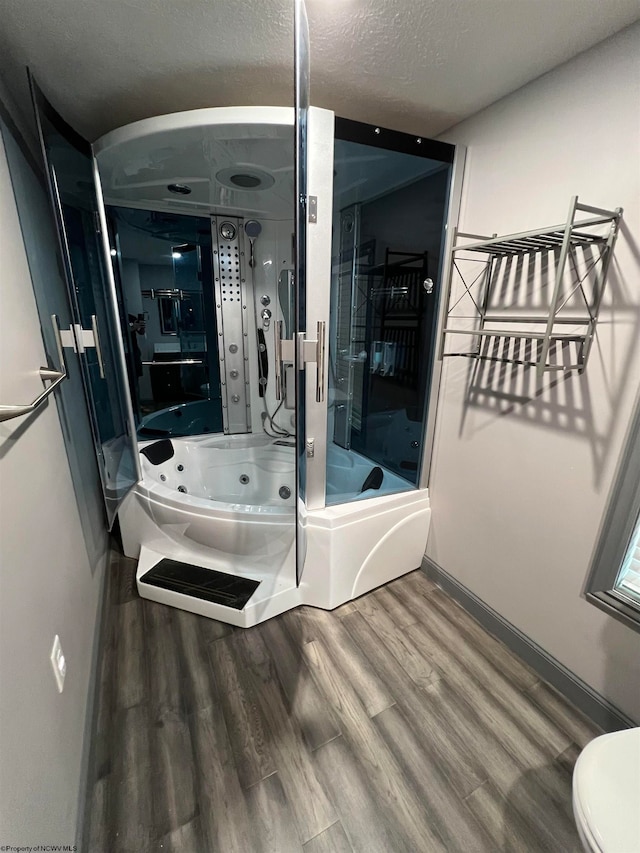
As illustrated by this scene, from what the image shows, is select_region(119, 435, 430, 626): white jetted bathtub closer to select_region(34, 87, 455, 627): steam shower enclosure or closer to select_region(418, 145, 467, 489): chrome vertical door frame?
select_region(34, 87, 455, 627): steam shower enclosure

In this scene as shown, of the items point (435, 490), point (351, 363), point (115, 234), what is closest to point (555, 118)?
point (351, 363)

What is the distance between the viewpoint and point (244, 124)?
4.64 feet

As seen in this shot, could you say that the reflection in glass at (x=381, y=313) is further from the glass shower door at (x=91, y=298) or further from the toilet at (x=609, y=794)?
the toilet at (x=609, y=794)

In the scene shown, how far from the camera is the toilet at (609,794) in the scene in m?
0.73

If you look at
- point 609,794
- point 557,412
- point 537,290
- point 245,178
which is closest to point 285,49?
point 245,178

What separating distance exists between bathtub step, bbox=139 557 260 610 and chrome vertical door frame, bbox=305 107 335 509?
815 mm

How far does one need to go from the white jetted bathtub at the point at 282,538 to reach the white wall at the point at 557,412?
0.36 m

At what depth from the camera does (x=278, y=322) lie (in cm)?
209

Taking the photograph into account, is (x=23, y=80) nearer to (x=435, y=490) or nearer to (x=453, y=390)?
(x=453, y=390)

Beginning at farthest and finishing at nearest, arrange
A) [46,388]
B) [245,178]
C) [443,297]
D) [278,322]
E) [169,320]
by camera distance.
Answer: [169,320]
[278,322]
[245,178]
[443,297]
[46,388]

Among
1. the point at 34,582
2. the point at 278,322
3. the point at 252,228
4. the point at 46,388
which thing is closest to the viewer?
the point at 34,582

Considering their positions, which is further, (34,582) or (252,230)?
(252,230)

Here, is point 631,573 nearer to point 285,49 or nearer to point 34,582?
point 34,582

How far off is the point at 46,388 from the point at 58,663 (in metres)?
0.83
